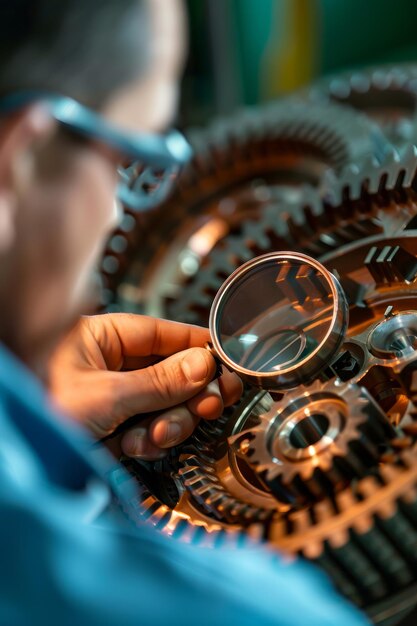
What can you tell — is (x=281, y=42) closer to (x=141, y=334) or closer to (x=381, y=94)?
(x=381, y=94)

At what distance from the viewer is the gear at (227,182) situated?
1409 millimetres

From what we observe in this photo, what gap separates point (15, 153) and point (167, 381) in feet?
1.00

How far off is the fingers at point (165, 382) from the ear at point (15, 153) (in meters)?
0.23

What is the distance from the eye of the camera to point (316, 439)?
2.57ft

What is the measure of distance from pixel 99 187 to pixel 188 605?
398 millimetres

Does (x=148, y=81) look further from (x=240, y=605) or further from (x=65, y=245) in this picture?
(x=240, y=605)

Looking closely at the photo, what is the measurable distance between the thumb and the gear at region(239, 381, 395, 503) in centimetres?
8

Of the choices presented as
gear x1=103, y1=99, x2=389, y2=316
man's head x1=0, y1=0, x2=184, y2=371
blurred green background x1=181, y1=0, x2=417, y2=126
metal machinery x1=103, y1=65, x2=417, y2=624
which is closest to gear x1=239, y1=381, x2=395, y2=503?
metal machinery x1=103, y1=65, x2=417, y2=624

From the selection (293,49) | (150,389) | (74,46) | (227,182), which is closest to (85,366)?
(150,389)

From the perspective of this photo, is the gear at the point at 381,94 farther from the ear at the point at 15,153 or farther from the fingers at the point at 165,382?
the ear at the point at 15,153

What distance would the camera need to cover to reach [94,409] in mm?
841

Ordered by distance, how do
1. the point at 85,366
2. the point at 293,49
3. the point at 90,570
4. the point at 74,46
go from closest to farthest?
the point at 90,570, the point at 74,46, the point at 85,366, the point at 293,49

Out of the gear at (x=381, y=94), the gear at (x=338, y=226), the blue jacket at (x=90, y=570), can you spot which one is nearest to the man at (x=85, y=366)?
the blue jacket at (x=90, y=570)

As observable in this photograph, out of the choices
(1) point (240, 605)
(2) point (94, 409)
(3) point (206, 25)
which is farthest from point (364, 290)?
(3) point (206, 25)
